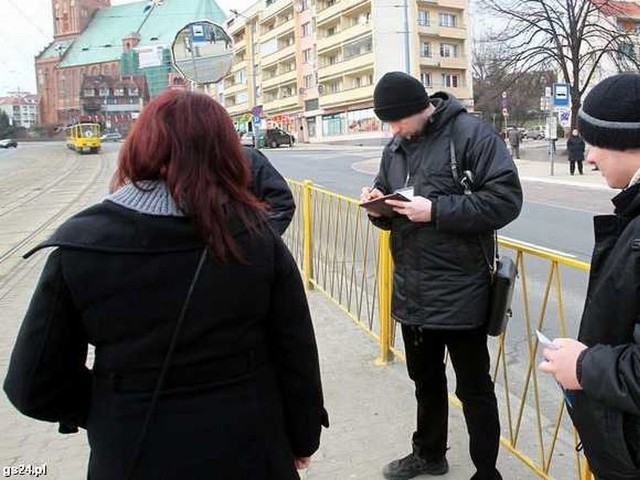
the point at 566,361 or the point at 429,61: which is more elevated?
the point at 429,61

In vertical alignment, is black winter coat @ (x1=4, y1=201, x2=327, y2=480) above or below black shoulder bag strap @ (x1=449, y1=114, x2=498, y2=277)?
below

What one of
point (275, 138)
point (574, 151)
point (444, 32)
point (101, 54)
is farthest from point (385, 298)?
point (101, 54)

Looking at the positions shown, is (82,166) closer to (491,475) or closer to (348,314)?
(348,314)

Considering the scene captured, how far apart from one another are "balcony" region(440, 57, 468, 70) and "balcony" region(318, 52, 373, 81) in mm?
7606

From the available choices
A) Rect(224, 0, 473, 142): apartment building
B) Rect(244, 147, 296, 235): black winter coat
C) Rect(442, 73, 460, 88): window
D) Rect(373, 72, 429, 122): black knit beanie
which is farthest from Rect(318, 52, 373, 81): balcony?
Rect(373, 72, 429, 122): black knit beanie

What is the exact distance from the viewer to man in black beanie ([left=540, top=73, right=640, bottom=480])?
1594mm

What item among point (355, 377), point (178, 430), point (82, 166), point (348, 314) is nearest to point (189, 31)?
point (348, 314)

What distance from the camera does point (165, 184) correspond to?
1.68m

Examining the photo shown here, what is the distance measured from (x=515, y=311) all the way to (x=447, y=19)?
2449 inches

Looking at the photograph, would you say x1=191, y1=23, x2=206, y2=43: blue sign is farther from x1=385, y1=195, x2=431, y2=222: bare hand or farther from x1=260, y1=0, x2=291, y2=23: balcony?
x1=260, y1=0, x2=291, y2=23: balcony

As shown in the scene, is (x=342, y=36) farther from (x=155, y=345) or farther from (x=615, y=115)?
(x=155, y=345)

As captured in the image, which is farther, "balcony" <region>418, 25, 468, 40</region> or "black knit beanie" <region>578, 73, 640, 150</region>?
"balcony" <region>418, 25, 468, 40</region>

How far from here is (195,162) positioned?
168 centimetres

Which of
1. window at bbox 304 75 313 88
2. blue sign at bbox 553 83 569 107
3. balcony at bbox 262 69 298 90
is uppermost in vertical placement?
balcony at bbox 262 69 298 90
